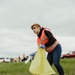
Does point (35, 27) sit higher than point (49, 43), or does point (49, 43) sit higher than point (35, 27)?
point (35, 27)

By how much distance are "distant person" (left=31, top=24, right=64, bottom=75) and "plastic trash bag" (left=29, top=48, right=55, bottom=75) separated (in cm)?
21

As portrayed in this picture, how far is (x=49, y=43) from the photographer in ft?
31.0

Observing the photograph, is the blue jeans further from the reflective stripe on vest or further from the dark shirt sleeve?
the dark shirt sleeve

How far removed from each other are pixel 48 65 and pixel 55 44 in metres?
0.68

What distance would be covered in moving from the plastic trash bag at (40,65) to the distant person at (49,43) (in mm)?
209

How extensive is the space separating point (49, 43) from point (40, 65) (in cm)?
76

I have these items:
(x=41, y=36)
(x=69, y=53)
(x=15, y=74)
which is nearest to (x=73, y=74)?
(x=15, y=74)

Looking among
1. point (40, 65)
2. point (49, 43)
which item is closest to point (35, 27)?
point (49, 43)

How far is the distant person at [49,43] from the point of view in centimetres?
912

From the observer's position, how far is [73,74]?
11555mm

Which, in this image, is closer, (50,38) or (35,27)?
(35,27)

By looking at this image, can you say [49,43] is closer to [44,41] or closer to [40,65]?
[44,41]

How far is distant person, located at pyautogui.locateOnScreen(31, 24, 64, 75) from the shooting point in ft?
29.9

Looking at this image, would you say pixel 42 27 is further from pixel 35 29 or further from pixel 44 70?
pixel 44 70
